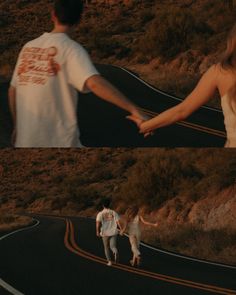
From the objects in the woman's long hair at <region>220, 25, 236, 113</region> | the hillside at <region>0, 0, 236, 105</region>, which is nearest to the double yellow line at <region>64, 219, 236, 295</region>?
→ the hillside at <region>0, 0, 236, 105</region>

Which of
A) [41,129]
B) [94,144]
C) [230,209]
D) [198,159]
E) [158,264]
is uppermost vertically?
[41,129]

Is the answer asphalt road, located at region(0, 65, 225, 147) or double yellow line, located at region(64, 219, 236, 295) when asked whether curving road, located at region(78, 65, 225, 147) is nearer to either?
asphalt road, located at region(0, 65, 225, 147)

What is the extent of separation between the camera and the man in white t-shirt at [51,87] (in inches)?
271

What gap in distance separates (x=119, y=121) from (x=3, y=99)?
321 cm

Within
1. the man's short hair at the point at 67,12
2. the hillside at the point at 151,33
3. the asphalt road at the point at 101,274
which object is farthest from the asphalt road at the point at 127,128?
the man's short hair at the point at 67,12

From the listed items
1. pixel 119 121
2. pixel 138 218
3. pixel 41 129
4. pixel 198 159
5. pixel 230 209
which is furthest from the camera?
pixel 198 159

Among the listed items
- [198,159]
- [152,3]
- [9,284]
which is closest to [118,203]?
[198,159]

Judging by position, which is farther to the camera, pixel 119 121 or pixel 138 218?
pixel 119 121

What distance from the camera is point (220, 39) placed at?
35.6 metres

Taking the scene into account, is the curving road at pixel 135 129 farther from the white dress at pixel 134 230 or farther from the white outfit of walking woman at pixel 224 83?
the white outfit of walking woman at pixel 224 83

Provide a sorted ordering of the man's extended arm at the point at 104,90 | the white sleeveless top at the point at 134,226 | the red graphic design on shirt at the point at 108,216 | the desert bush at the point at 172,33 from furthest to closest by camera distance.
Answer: the desert bush at the point at 172,33, the white sleeveless top at the point at 134,226, the red graphic design on shirt at the point at 108,216, the man's extended arm at the point at 104,90

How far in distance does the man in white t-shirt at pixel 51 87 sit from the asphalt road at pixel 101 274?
22.5ft

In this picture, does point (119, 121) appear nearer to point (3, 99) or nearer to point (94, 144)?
point (94, 144)

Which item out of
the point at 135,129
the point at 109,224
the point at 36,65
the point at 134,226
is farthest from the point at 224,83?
the point at 135,129
